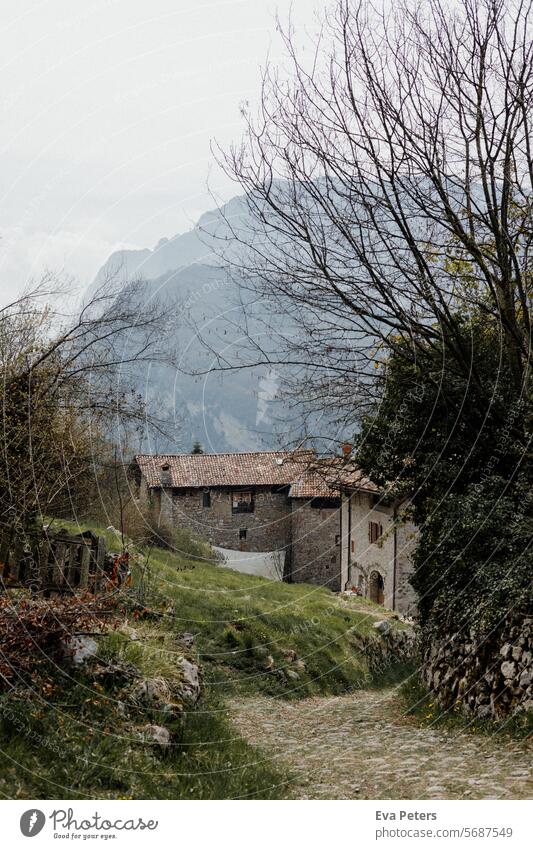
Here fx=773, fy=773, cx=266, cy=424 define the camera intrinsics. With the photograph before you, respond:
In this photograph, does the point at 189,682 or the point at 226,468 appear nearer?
the point at 189,682

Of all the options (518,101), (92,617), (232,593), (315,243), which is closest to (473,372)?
(315,243)

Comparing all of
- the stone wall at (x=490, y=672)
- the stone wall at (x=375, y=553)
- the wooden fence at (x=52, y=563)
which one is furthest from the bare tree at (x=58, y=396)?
the stone wall at (x=375, y=553)

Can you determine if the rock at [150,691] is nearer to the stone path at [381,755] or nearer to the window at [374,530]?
the stone path at [381,755]

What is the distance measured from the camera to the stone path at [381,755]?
25.3 feet

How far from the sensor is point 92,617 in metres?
9.48

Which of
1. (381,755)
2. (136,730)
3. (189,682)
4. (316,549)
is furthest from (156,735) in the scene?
(316,549)

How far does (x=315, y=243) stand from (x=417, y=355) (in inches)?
99.7

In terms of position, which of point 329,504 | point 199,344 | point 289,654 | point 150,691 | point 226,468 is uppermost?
point 199,344

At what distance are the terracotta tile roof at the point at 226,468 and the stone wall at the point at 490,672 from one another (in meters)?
4.14

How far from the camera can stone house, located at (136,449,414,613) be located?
15.8 meters

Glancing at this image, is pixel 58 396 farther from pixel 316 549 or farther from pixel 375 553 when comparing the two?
pixel 316 549

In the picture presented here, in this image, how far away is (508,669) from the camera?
10547mm

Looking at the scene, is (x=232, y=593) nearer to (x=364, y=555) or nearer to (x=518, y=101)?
(x=364, y=555)
